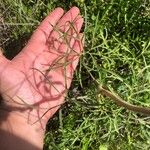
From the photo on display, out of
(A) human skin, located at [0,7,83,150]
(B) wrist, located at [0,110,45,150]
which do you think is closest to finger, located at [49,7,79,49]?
(A) human skin, located at [0,7,83,150]

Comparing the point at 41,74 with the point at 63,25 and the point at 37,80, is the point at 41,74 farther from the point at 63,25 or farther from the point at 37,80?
the point at 63,25

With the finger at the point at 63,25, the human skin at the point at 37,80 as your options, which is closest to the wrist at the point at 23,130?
the human skin at the point at 37,80

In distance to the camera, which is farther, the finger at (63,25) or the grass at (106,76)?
the finger at (63,25)

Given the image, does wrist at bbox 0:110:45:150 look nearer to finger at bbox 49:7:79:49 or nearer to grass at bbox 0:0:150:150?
grass at bbox 0:0:150:150

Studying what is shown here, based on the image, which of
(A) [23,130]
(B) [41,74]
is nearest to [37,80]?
(B) [41,74]

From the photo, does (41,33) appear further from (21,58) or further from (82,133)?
(82,133)

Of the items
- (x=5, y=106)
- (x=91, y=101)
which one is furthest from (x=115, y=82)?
(x=5, y=106)

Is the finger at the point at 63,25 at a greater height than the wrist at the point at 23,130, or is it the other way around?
the finger at the point at 63,25

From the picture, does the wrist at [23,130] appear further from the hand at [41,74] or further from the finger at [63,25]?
the finger at [63,25]
